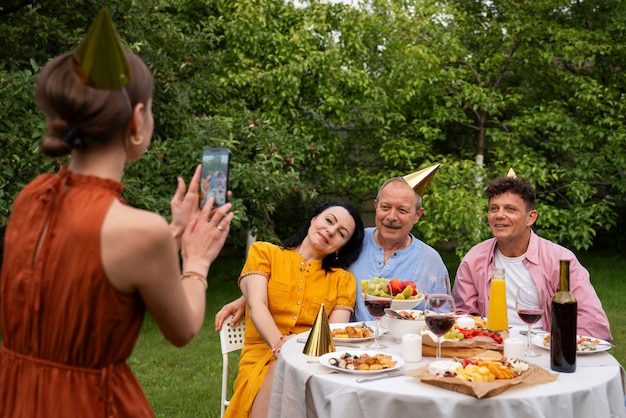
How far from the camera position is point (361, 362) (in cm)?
244

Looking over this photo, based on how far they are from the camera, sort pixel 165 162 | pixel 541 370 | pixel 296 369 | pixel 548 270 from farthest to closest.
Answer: pixel 165 162 → pixel 548 270 → pixel 296 369 → pixel 541 370

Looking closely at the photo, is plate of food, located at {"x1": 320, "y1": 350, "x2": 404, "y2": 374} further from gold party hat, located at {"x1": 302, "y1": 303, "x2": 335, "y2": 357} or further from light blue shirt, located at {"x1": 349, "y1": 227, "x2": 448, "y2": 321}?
light blue shirt, located at {"x1": 349, "y1": 227, "x2": 448, "y2": 321}

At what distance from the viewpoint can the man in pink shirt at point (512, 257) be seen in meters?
3.55

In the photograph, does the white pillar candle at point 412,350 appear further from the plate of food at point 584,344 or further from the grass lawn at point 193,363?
the grass lawn at point 193,363

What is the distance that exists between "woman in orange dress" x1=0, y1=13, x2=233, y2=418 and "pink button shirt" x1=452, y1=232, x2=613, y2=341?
2.29m

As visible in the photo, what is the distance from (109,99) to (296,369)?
4.50 ft

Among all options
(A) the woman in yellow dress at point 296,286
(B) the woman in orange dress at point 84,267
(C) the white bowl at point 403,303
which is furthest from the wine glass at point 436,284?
(B) the woman in orange dress at point 84,267

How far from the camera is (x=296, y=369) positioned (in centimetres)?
251

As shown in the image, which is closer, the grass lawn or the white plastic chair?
the white plastic chair

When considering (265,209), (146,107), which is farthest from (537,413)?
(265,209)

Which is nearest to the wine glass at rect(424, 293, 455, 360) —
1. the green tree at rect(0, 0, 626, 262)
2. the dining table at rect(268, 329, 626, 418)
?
the dining table at rect(268, 329, 626, 418)

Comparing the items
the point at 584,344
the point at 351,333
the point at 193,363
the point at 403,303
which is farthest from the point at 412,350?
the point at 193,363

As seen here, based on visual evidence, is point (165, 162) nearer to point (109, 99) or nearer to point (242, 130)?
point (242, 130)

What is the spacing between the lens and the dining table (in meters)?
2.13
